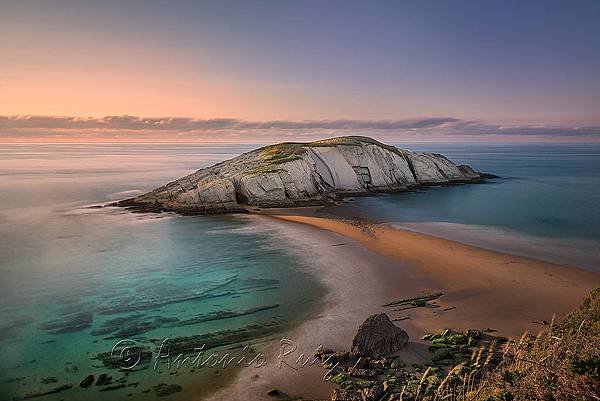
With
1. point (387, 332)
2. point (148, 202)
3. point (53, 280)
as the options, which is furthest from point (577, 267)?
point (148, 202)

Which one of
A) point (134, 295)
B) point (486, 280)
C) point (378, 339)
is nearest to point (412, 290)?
point (486, 280)

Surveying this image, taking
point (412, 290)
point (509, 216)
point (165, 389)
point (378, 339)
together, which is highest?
point (378, 339)

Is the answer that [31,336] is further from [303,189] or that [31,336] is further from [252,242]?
[303,189]
